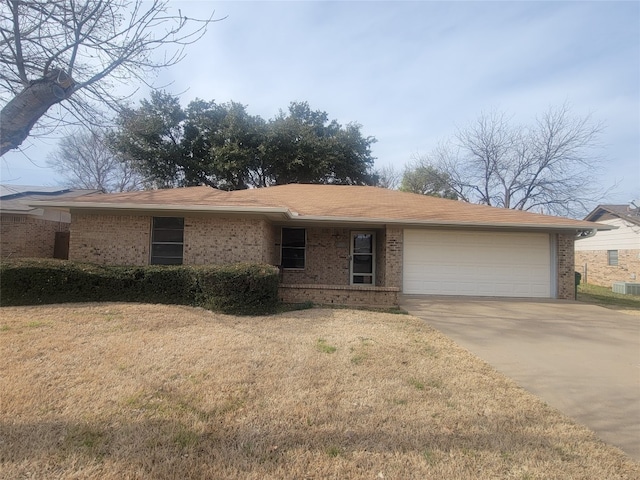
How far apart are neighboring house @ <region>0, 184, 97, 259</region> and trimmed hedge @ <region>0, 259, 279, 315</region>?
5.91m

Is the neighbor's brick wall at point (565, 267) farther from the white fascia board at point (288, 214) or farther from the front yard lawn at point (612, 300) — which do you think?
the front yard lawn at point (612, 300)

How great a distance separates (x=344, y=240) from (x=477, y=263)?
4373mm

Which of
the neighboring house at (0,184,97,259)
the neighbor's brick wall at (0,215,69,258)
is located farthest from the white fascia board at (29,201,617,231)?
the neighbor's brick wall at (0,215,69,258)

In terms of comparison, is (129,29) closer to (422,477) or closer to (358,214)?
(422,477)

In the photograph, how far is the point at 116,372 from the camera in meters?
4.04

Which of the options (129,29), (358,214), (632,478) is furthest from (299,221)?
(632,478)

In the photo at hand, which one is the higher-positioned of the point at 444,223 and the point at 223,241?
the point at 444,223

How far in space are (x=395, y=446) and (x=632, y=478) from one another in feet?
5.40

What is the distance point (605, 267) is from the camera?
19.7m

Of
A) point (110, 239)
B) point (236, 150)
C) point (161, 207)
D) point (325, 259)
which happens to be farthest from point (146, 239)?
point (236, 150)

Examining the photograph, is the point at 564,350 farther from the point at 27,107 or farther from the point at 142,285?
the point at 142,285

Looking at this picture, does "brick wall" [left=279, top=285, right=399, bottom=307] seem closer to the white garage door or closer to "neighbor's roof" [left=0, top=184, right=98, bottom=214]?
the white garage door

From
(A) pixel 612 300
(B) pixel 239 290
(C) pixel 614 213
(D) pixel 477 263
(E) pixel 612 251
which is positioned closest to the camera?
(B) pixel 239 290

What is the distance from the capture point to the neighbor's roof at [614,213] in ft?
Answer: 59.8
